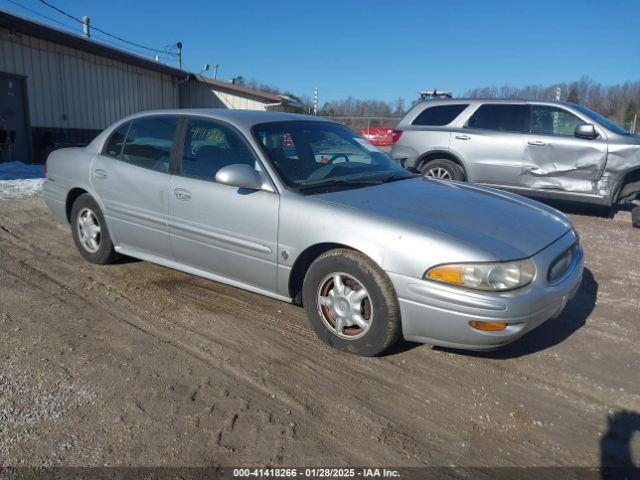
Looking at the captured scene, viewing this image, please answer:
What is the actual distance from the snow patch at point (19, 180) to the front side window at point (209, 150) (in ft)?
19.4

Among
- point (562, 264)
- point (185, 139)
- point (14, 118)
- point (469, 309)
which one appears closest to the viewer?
point (469, 309)

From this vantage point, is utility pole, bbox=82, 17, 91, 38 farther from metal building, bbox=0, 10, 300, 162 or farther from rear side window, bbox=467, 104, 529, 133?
rear side window, bbox=467, 104, 529, 133

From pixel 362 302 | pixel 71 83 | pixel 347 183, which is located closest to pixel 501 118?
pixel 347 183

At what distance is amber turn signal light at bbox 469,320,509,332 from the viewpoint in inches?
111

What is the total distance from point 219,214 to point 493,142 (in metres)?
5.47

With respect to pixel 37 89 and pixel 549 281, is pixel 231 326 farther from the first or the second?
pixel 37 89

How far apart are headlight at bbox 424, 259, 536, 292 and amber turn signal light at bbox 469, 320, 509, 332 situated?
192 mm

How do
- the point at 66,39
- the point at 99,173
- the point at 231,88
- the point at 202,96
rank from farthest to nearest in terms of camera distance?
the point at 231,88 → the point at 202,96 → the point at 66,39 → the point at 99,173

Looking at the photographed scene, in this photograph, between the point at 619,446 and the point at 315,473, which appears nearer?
the point at 315,473

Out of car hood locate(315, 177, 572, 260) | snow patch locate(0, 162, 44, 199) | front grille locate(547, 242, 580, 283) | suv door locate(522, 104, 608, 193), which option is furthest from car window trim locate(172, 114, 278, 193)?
snow patch locate(0, 162, 44, 199)

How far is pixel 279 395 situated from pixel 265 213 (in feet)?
4.19

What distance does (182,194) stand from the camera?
400 cm

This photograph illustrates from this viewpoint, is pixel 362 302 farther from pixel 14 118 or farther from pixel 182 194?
pixel 14 118

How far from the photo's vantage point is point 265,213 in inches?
138
